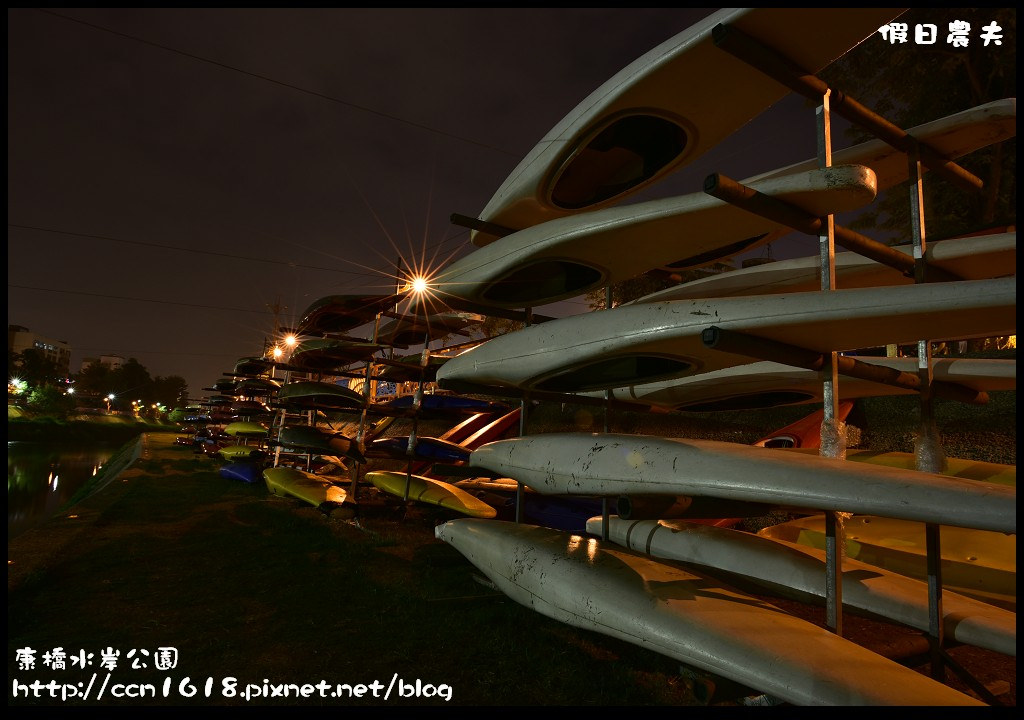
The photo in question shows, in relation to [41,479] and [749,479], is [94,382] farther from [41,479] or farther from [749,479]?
[749,479]

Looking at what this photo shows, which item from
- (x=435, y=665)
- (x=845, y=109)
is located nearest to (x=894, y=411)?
(x=845, y=109)

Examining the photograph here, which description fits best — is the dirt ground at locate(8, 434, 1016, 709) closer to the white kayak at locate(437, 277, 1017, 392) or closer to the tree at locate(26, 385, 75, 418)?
the white kayak at locate(437, 277, 1017, 392)

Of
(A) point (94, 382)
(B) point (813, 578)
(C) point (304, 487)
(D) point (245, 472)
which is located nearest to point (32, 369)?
(A) point (94, 382)

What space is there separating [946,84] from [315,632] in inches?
535

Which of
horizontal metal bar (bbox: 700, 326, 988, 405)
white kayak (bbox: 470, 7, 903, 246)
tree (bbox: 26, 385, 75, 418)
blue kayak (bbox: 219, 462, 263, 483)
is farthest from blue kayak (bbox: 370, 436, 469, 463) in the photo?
tree (bbox: 26, 385, 75, 418)

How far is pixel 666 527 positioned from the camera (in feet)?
Answer: 12.2

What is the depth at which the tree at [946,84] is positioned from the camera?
29.2ft

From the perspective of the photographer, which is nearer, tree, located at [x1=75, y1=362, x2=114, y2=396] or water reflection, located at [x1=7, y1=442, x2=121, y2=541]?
water reflection, located at [x1=7, y1=442, x2=121, y2=541]

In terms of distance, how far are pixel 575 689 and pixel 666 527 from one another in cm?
152

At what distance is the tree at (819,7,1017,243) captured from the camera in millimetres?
8906

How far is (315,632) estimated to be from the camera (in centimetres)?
310

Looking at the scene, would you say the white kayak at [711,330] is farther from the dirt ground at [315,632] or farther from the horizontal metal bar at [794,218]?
the dirt ground at [315,632]

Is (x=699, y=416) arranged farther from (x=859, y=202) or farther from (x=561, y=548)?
(x=859, y=202)

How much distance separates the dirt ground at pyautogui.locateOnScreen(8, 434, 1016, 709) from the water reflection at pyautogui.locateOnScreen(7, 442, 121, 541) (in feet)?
13.3
